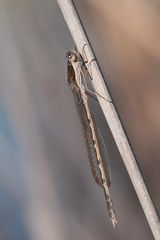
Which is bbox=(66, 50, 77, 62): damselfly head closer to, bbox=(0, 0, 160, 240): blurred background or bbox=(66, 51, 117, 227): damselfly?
bbox=(66, 51, 117, 227): damselfly

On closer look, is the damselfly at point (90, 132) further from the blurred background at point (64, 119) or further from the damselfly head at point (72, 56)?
the blurred background at point (64, 119)

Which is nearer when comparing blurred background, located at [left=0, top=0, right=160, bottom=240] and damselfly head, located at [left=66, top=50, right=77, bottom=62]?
damselfly head, located at [left=66, top=50, right=77, bottom=62]

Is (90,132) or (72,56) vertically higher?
(72,56)

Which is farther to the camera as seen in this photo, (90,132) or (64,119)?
(64,119)

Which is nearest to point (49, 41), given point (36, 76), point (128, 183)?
point (36, 76)

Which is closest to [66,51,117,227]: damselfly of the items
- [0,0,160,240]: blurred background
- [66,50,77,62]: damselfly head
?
[66,50,77,62]: damselfly head

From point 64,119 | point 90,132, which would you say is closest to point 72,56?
point 90,132

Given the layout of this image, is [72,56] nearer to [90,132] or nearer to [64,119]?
[90,132]
